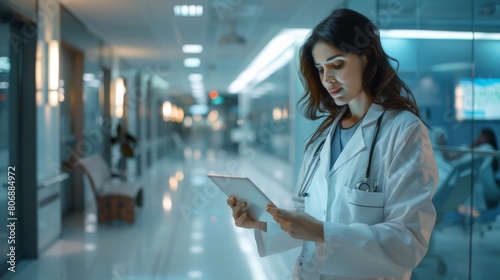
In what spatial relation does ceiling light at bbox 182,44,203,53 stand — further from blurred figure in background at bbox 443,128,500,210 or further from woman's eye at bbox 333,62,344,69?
woman's eye at bbox 333,62,344,69

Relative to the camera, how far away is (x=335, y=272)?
4.03ft

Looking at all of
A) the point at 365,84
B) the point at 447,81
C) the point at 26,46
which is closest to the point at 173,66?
the point at 26,46

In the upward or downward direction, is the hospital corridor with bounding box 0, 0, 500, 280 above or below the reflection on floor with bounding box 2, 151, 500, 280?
above

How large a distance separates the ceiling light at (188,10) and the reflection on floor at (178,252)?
2.85m

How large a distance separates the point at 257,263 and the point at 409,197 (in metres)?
3.64

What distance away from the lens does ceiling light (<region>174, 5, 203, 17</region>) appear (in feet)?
19.2

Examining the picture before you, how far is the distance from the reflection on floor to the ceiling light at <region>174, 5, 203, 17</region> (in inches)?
112

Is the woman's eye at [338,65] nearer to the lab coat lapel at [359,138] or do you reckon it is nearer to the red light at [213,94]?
the lab coat lapel at [359,138]

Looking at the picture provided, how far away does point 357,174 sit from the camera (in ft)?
4.27

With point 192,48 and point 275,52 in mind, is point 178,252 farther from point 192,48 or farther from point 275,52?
point 275,52

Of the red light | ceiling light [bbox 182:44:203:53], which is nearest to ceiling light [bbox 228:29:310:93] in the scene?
ceiling light [bbox 182:44:203:53]

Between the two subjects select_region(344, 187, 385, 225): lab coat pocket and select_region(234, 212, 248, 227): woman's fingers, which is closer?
select_region(344, 187, 385, 225): lab coat pocket

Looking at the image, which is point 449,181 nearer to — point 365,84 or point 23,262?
point 365,84

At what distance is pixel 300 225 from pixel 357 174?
249 mm
